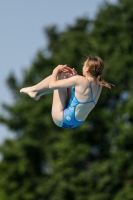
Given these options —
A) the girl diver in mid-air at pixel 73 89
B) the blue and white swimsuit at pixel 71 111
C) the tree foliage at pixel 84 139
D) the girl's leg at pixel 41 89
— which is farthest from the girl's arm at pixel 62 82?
the tree foliage at pixel 84 139

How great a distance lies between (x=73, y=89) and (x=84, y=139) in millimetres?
32782

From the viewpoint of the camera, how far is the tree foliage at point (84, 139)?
1597 inches

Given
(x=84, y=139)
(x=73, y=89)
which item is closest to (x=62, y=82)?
(x=73, y=89)

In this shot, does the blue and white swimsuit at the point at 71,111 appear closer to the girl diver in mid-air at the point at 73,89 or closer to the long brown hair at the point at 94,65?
the girl diver in mid-air at the point at 73,89

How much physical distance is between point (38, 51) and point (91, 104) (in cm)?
4341

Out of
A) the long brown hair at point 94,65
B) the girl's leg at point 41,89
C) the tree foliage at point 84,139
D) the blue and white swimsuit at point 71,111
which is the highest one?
the tree foliage at point 84,139

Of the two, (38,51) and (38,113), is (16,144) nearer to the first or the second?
(38,113)

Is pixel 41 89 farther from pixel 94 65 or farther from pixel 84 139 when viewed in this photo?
pixel 84 139

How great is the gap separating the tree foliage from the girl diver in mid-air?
92.2 feet

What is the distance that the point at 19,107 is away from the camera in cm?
5150

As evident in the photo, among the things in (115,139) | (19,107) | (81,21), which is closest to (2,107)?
(19,107)

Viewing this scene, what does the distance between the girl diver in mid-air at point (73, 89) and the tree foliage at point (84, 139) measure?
92.2 ft

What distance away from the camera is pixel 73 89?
10.9 m

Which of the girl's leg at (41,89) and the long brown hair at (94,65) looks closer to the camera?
the long brown hair at (94,65)
